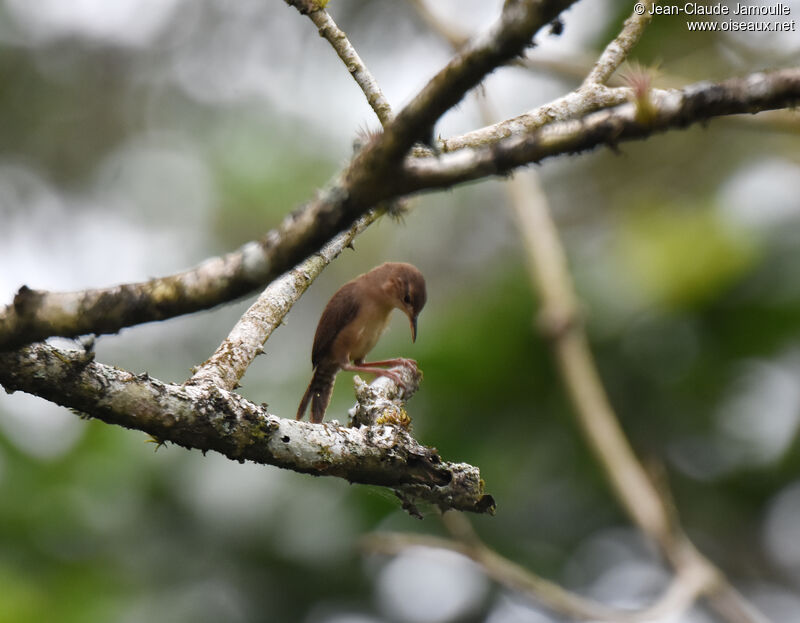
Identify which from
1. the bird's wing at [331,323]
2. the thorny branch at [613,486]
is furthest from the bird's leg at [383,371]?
the thorny branch at [613,486]

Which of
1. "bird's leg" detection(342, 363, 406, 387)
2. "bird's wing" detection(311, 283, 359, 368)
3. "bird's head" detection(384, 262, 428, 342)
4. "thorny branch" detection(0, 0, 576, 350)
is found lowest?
"thorny branch" detection(0, 0, 576, 350)

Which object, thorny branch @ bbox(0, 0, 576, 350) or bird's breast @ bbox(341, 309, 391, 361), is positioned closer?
thorny branch @ bbox(0, 0, 576, 350)

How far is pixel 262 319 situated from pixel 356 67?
0.91 metres

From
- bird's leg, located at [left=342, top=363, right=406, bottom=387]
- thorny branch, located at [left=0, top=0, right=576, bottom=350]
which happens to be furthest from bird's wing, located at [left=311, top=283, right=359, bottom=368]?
thorny branch, located at [left=0, top=0, right=576, bottom=350]

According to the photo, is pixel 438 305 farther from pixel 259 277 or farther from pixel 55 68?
pixel 259 277

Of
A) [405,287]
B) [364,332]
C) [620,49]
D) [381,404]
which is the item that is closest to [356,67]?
[620,49]

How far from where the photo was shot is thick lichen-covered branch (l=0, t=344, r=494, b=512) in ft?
7.70

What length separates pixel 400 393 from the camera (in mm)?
3953

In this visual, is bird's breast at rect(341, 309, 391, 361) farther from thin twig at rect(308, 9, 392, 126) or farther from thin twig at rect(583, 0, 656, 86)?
thin twig at rect(583, 0, 656, 86)

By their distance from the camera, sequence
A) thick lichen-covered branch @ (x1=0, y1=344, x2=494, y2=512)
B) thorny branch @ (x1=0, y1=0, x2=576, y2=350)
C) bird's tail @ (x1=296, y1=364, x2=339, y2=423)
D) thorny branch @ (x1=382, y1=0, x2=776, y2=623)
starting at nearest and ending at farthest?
thorny branch @ (x1=0, y1=0, x2=576, y2=350) → thick lichen-covered branch @ (x1=0, y1=344, x2=494, y2=512) → thorny branch @ (x1=382, y1=0, x2=776, y2=623) → bird's tail @ (x1=296, y1=364, x2=339, y2=423)

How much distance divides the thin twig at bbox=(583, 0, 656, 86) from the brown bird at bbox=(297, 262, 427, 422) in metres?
1.88

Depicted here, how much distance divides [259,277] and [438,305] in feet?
26.8

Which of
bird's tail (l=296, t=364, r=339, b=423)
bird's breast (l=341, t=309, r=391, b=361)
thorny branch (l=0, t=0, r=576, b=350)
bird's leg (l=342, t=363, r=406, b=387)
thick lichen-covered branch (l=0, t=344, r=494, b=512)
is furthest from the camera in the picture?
bird's breast (l=341, t=309, r=391, b=361)

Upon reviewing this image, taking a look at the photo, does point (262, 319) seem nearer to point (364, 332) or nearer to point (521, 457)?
point (364, 332)
